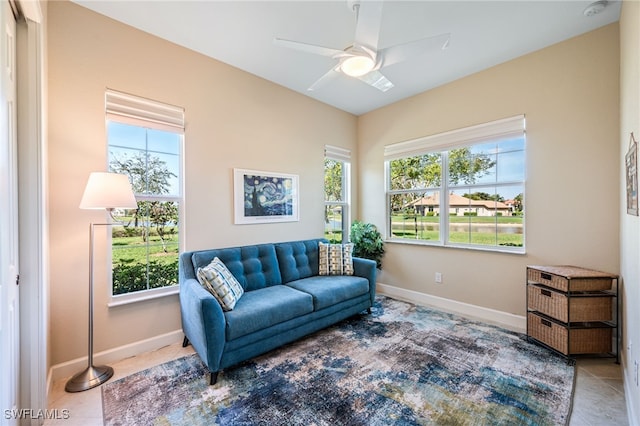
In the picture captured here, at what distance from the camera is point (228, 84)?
3.09 metres

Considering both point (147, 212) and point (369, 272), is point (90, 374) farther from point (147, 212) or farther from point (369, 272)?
point (369, 272)

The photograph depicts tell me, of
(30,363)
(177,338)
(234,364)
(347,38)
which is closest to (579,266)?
(347,38)

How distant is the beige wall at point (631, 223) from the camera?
1570 millimetres

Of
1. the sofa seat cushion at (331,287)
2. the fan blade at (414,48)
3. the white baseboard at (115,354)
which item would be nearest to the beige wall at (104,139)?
the white baseboard at (115,354)

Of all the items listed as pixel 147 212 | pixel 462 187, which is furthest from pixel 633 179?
pixel 147 212

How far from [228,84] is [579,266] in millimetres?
4082

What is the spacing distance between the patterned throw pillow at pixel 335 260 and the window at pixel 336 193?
2.40ft

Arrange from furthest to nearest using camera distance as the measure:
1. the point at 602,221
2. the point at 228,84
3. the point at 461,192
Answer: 1. the point at 461,192
2. the point at 228,84
3. the point at 602,221

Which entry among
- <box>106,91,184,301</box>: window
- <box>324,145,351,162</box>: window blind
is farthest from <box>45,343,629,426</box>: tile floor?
<box>324,145,351,162</box>: window blind

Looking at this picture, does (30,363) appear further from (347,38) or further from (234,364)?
(347,38)

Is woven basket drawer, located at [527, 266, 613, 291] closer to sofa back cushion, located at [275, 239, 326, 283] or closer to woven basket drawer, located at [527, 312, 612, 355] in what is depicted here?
woven basket drawer, located at [527, 312, 612, 355]

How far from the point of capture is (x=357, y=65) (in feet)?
7.06

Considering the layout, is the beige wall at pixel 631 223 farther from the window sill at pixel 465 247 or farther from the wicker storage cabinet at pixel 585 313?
the window sill at pixel 465 247

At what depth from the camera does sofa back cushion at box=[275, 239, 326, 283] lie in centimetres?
322
